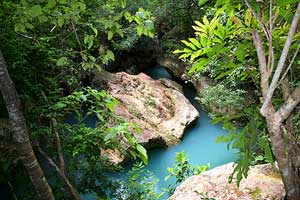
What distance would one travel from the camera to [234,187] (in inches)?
107

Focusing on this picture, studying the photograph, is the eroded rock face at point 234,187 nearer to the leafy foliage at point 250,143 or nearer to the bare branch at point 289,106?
the leafy foliage at point 250,143

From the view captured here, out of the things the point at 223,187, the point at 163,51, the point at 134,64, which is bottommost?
the point at 134,64

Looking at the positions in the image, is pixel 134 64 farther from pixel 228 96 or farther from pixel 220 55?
pixel 220 55

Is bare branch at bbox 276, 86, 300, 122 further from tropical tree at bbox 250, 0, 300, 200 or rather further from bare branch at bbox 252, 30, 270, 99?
bare branch at bbox 252, 30, 270, 99

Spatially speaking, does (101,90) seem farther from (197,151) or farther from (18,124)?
(197,151)

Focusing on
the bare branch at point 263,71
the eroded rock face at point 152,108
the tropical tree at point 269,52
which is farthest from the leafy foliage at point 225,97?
the bare branch at point 263,71

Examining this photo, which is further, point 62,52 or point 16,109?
point 62,52

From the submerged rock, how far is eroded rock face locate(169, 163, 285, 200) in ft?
9.59

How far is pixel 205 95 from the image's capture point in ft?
18.8

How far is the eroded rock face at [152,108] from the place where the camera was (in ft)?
21.3

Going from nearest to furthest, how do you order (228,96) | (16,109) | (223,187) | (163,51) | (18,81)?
1. (16,109)
2. (18,81)
3. (223,187)
4. (228,96)
5. (163,51)

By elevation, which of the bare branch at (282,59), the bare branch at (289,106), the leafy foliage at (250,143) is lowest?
the leafy foliage at (250,143)

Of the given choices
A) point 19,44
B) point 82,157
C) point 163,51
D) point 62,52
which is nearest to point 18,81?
point 19,44

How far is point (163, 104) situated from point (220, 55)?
5.52 meters
